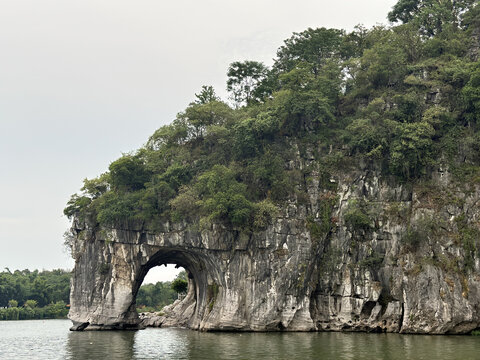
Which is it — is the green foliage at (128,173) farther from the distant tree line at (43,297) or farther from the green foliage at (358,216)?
the distant tree line at (43,297)

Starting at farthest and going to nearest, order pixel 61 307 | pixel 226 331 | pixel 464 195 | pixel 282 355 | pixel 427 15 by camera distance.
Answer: pixel 61 307
pixel 427 15
pixel 226 331
pixel 464 195
pixel 282 355

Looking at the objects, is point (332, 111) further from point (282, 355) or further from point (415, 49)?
point (282, 355)

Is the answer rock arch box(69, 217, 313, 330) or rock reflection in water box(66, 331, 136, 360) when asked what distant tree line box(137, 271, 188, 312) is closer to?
rock arch box(69, 217, 313, 330)

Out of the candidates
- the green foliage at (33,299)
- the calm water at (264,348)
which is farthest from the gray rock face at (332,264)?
the green foliage at (33,299)

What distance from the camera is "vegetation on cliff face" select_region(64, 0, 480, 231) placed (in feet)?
111

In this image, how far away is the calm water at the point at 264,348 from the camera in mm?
20344

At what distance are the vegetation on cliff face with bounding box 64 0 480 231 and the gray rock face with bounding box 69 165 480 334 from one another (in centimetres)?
114

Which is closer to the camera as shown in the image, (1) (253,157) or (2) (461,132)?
(2) (461,132)

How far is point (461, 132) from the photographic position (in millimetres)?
33625

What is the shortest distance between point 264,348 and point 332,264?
39.3 feet

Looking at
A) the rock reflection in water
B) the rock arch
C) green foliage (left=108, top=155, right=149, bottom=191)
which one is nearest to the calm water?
the rock reflection in water

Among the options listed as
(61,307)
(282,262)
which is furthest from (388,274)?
(61,307)

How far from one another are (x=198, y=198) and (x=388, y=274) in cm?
1386

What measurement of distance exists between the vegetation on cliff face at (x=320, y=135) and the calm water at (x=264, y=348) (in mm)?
8661
